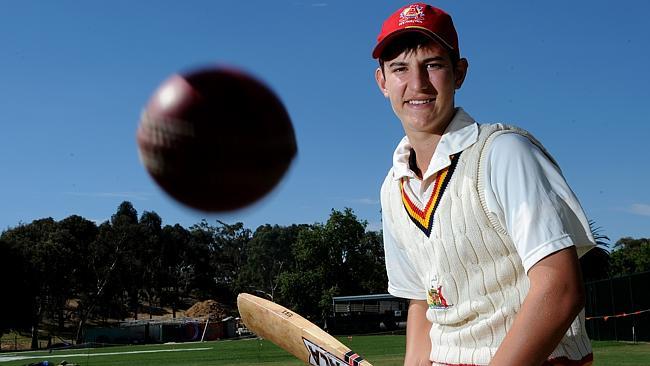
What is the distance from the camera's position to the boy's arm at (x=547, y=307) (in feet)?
6.89

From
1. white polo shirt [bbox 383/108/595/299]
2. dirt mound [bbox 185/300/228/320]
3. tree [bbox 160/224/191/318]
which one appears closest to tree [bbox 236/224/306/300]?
tree [bbox 160/224/191/318]

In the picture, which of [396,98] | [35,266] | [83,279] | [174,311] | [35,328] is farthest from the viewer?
[174,311]

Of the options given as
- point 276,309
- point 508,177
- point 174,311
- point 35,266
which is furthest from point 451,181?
point 174,311

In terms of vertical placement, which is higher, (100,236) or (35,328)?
(100,236)

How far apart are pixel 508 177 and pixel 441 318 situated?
0.61 m

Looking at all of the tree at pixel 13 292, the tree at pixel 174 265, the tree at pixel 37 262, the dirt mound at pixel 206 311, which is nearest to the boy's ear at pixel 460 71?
the tree at pixel 13 292

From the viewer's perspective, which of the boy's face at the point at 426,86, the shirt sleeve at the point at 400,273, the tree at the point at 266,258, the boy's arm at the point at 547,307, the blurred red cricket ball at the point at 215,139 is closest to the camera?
the boy's arm at the point at 547,307

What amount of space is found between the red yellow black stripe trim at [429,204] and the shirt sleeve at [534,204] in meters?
0.22

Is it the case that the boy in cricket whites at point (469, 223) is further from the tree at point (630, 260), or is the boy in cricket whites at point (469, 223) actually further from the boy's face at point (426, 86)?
the tree at point (630, 260)

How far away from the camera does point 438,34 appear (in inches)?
99.2

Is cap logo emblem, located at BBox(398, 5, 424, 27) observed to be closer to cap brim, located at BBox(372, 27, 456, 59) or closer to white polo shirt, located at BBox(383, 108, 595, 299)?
cap brim, located at BBox(372, 27, 456, 59)

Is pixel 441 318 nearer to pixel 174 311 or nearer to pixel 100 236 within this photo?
pixel 100 236

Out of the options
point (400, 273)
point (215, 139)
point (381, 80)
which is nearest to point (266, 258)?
point (215, 139)

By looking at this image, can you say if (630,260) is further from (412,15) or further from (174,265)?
(412,15)
